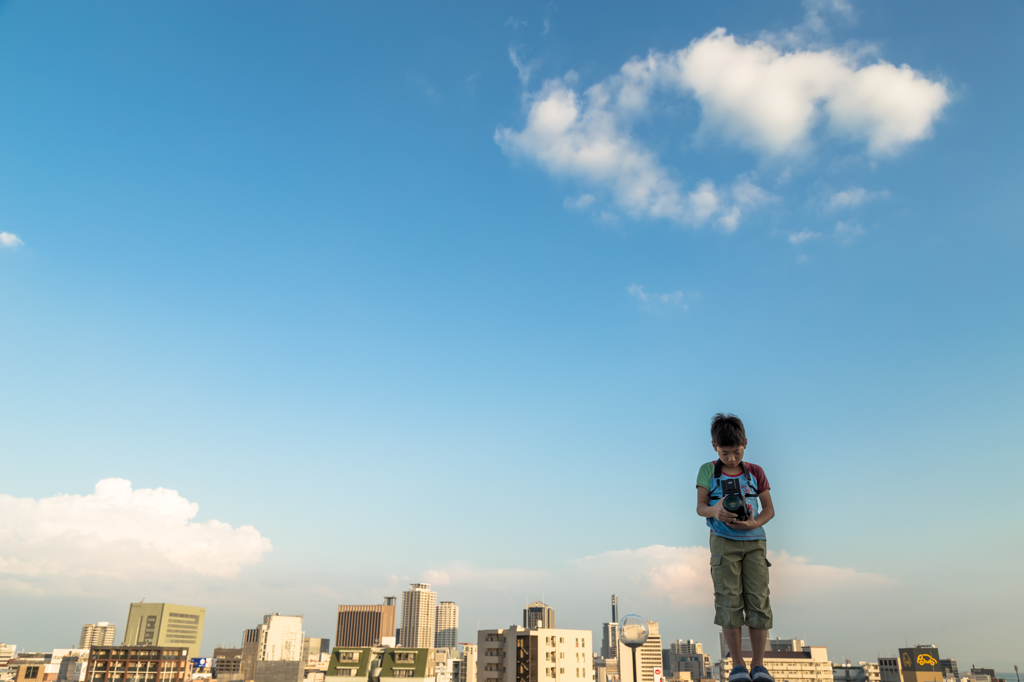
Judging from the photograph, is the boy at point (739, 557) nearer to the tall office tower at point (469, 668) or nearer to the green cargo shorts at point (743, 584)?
the green cargo shorts at point (743, 584)

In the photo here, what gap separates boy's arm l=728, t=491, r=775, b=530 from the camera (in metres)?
5.46

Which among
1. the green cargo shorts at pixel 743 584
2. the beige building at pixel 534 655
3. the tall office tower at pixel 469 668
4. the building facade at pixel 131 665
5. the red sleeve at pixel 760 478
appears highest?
the red sleeve at pixel 760 478

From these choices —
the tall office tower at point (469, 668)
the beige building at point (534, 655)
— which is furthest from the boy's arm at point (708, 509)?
the tall office tower at point (469, 668)

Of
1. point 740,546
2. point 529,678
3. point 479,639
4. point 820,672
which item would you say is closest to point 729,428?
point 740,546

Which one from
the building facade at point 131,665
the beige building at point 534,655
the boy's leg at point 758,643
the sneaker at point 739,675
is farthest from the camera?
the building facade at point 131,665

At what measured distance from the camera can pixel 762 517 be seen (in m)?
5.68

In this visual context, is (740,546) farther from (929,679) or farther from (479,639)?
(929,679)

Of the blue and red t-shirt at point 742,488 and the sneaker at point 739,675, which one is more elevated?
the blue and red t-shirt at point 742,488

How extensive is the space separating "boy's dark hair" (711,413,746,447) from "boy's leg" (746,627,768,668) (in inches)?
66.2

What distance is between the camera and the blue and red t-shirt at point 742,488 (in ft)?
18.4

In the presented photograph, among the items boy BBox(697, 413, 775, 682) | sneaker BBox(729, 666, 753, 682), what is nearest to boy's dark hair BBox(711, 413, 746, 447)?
boy BBox(697, 413, 775, 682)

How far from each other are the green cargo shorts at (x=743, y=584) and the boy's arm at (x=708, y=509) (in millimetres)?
274

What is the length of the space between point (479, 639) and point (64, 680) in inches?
7183

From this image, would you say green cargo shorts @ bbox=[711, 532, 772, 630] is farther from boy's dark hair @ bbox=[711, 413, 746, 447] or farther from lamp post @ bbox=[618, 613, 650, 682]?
lamp post @ bbox=[618, 613, 650, 682]
